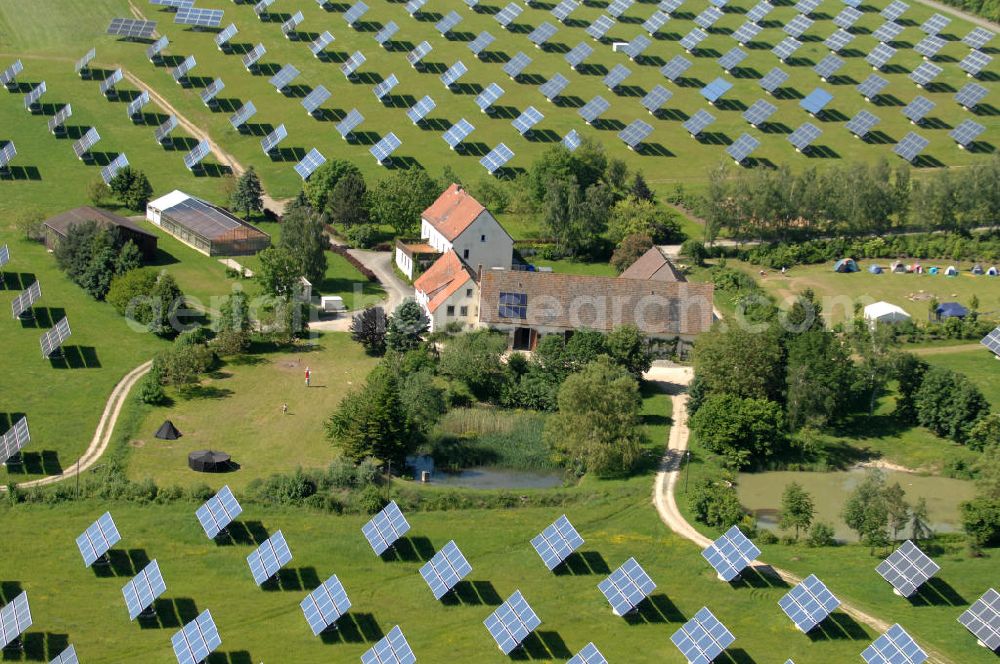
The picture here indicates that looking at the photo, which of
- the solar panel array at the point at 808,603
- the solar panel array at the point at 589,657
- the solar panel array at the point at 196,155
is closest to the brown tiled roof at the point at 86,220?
the solar panel array at the point at 196,155

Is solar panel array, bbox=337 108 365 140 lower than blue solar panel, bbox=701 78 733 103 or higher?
Result: lower

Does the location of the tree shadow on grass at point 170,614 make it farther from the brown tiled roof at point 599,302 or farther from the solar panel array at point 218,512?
the brown tiled roof at point 599,302

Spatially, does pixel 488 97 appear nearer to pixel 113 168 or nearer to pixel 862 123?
pixel 862 123

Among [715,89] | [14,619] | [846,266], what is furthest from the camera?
[715,89]

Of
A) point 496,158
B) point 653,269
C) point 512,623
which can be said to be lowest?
point 512,623

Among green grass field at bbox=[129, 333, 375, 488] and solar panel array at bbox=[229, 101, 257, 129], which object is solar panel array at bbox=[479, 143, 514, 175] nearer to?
solar panel array at bbox=[229, 101, 257, 129]

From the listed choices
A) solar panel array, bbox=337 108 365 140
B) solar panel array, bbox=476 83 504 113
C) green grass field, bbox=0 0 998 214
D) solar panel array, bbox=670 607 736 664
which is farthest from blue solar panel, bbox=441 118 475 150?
solar panel array, bbox=670 607 736 664

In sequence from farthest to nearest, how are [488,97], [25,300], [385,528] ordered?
[488,97] < [25,300] < [385,528]

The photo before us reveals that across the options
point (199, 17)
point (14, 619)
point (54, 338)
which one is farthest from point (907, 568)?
point (199, 17)
